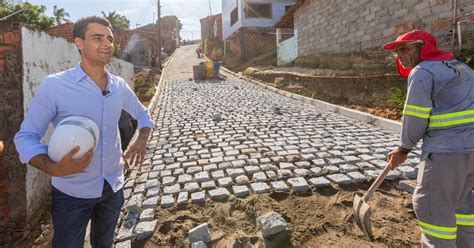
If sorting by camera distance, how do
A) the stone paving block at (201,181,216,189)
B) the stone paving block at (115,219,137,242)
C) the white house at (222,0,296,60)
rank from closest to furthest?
the stone paving block at (115,219,137,242)
the stone paving block at (201,181,216,189)
the white house at (222,0,296,60)

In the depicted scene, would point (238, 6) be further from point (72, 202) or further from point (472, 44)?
point (72, 202)

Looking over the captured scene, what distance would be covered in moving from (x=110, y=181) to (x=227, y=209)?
61.2 inches

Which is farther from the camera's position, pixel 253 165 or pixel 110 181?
pixel 253 165

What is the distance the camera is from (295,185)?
3.83 m

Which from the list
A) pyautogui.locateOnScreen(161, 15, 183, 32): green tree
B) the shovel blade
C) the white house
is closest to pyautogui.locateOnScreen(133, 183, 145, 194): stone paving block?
the shovel blade

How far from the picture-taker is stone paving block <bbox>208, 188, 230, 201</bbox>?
3.64m

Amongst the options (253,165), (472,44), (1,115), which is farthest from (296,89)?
(1,115)

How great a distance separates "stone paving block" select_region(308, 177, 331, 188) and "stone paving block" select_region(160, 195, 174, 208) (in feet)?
5.98

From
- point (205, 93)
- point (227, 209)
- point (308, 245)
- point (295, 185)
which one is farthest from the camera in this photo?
point (205, 93)

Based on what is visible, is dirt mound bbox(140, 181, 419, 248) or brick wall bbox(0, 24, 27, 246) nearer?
dirt mound bbox(140, 181, 419, 248)

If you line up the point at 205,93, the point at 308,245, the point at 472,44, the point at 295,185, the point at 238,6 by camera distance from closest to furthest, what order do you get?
the point at 308,245
the point at 295,185
the point at 472,44
the point at 205,93
the point at 238,6

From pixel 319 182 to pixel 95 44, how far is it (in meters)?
3.07

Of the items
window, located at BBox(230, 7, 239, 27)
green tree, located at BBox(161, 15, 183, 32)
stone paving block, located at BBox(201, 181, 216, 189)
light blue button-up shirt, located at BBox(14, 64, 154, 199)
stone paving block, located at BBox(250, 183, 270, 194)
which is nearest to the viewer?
light blue button-up shirt, located at BBox(14, 64, 154, 199)

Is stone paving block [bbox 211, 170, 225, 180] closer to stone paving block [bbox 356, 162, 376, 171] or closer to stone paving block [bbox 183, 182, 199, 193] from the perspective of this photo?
stone paving block [bbox 183, 182, 199, 193]
